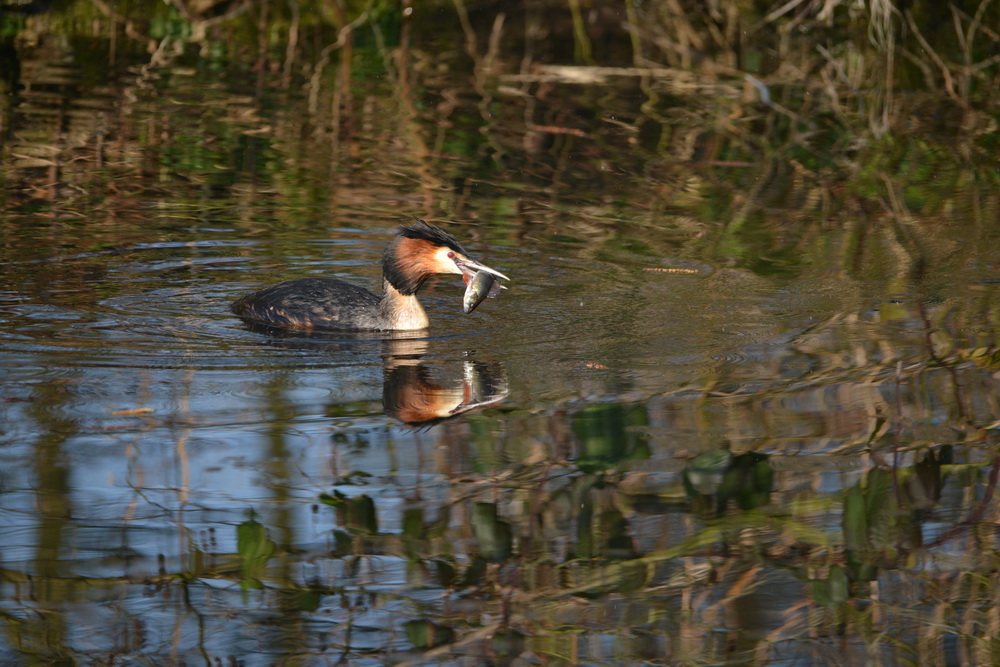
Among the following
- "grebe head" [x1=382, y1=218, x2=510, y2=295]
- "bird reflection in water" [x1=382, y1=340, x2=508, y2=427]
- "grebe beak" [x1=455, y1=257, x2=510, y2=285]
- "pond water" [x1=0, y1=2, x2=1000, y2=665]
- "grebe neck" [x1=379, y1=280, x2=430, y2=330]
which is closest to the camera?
"pond water" [x1=0, y1=2, x2=1000, y2=665]

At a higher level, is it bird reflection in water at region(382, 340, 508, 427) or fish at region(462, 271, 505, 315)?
fish at region(462, 271, 505, 315)

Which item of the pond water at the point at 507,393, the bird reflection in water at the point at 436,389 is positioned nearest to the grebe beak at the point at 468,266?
the pond water at the point at 507,393

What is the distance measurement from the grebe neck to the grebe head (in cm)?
3

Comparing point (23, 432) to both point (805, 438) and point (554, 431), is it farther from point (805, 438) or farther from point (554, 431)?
point (805, 438)

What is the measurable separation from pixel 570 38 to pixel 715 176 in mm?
6667

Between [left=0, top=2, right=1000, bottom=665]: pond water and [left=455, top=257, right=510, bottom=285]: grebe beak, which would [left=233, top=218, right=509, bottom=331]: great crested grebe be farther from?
[left=0, top=2, right=1000, bottom=665]: pond water

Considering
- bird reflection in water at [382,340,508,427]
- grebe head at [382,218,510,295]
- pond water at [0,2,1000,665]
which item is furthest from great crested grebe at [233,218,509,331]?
bird reflection in water at [382,340,508,427]

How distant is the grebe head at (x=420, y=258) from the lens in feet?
25.3

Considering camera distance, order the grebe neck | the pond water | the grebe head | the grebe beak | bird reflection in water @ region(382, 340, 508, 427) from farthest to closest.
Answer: the grebe neck, the grebe head, the grebe beak, bird reflection in water @ region(382, 340, 508, 427), the pond water

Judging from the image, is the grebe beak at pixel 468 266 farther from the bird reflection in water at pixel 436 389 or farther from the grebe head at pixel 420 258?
the bird reflection in water at pixel 436 389

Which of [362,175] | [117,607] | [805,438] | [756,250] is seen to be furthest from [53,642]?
[362,175]

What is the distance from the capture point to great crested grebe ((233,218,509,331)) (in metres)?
7.72

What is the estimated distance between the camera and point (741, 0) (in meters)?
18.2

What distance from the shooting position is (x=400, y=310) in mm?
7828
